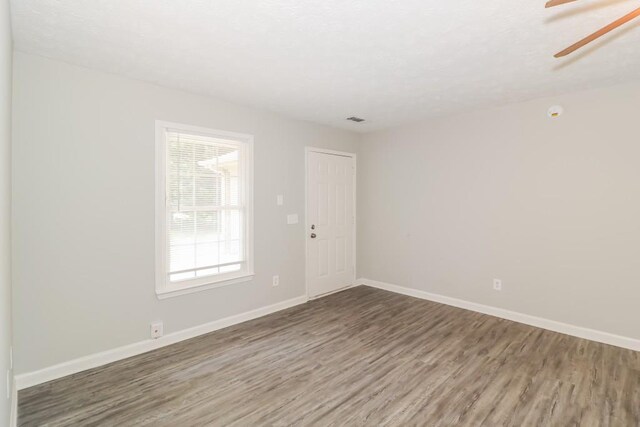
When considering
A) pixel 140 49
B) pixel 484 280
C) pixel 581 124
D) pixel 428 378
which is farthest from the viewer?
pixel 484 280

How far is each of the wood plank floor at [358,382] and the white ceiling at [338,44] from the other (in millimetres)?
2513

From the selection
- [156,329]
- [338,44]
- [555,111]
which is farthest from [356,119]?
[156,329]

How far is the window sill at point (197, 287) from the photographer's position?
125 inches

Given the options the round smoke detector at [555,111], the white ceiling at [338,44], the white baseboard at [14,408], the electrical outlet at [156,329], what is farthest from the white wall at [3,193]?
the round smoke detector at [555,111]

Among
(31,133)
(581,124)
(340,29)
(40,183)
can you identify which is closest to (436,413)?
(340,29)

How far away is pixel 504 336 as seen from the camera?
339 cm

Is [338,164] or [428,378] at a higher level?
[338,164]

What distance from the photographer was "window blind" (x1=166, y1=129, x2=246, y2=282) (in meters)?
3.28

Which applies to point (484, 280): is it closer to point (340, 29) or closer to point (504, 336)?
point (504, 336)

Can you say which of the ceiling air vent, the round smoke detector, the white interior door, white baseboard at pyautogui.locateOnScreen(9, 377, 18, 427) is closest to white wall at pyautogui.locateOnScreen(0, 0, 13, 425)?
white baseboard at pyautogui.locateOnScreen(9, 377, 18, 427)

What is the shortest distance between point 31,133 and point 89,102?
487 millimetres

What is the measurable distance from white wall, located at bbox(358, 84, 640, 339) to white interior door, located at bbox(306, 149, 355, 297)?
501 mm

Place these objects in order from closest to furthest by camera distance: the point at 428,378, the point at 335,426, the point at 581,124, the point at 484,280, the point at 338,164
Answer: the point at 335,426
the point at 428,378
the point at 581,124
the point at 484,280
the point at 338,164

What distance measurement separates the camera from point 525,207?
3.72m
